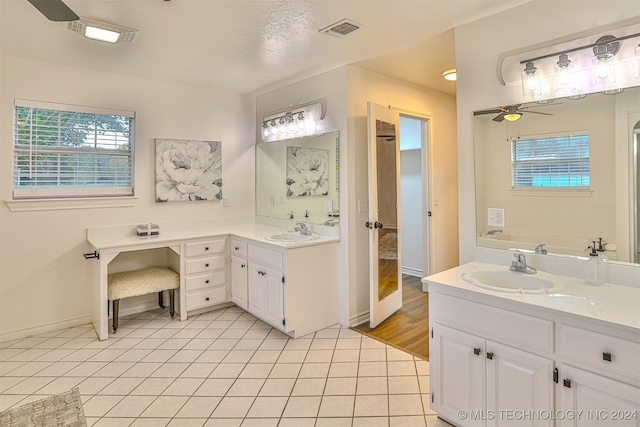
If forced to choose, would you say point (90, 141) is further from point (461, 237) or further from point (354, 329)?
point (461, 237)

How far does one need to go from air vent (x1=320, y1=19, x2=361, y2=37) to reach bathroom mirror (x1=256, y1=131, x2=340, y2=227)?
936 mm

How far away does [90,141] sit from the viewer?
3.39m

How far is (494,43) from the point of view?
2178 mm

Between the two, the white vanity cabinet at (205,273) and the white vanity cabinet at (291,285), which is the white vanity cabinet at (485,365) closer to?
the white vanity cabinet at (291,285)

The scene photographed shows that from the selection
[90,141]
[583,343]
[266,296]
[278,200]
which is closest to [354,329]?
[266,296]

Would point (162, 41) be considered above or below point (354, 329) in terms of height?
above

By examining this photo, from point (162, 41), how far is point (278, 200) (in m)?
1.91

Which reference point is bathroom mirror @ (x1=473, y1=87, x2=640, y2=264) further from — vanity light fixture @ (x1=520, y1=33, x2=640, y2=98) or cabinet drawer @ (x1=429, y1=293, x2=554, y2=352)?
cabinet drawer @ (x1=429, y1=293, x2=554, y2=352)

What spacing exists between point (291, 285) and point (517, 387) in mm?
1789

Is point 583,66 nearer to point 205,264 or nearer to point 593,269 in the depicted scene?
point 593,269

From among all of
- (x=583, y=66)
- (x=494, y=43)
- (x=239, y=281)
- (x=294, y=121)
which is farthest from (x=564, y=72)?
(x=239, y=281)

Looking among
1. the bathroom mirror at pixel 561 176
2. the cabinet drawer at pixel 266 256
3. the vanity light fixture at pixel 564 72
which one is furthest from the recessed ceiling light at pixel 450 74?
the cabinet drawer at pixel 266 256

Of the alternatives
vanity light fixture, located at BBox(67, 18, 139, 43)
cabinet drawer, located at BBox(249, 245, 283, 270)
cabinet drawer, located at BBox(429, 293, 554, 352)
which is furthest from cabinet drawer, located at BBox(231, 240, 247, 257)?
cabinet drawer, located at BBox(429, 293, 554, 352)

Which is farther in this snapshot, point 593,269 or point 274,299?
point 274,299
